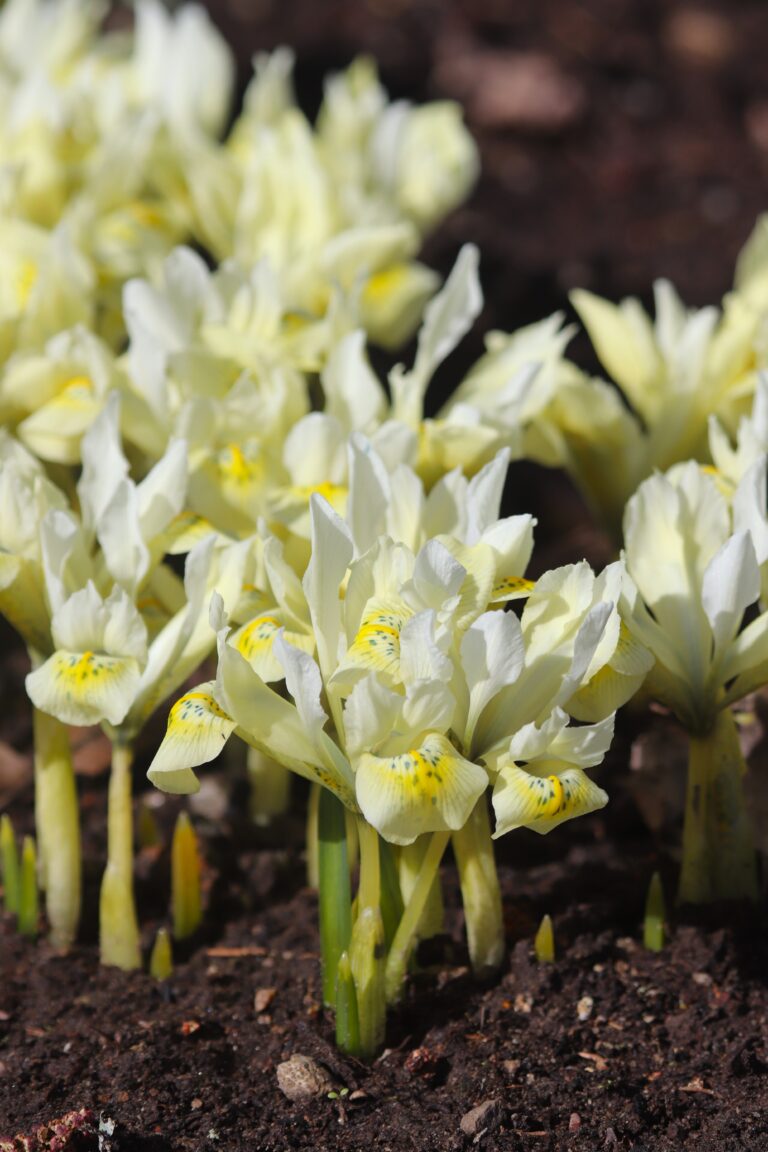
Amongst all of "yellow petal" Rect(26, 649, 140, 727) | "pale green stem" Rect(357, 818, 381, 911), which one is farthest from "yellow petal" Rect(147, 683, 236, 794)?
"pale green stem" Rect(357, 818, 381, 911)

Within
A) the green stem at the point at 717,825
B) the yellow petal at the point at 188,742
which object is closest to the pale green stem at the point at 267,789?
the yellow petal at the point at 188,742

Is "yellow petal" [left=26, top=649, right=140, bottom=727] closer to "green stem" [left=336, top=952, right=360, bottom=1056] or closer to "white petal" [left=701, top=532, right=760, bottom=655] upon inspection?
"green stem" [left=336, top=952, right=360, bottom=1056]

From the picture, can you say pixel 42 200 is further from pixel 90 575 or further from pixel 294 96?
pixel 294 96

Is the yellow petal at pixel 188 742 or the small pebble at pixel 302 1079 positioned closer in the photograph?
the yellow petal at pixel 188 742

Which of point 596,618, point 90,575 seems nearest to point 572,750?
point 596,618

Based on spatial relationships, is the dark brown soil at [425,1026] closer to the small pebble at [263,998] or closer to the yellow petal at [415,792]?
the small pebble at [263,998]

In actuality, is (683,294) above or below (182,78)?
below
